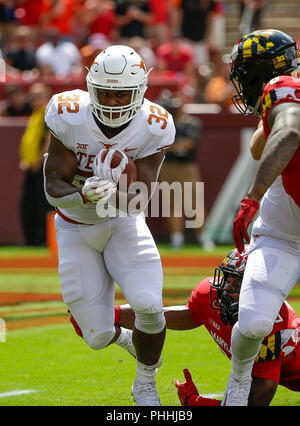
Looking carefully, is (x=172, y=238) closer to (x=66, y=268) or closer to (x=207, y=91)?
(x=207, y=91)

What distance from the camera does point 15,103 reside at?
38.6 feet

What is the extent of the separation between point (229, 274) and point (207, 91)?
30.5ft

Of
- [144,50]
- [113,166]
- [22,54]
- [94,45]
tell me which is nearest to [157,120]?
[113,166]

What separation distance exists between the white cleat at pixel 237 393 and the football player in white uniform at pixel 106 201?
51cm

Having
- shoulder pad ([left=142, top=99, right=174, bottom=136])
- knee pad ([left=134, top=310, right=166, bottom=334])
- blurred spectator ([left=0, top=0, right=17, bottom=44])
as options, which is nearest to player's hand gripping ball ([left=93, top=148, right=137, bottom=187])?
shoulder pad ([left=142, top=99, right=174, bottom=136])

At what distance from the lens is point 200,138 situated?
11.6 meters

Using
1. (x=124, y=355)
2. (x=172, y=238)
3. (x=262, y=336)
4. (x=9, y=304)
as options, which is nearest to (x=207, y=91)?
(x=172, y=238)

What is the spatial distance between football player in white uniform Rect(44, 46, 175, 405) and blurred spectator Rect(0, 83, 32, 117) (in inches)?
290

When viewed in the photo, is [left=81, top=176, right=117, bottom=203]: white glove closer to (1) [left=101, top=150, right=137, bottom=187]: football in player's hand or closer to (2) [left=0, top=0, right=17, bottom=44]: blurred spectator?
(1) [left=101, top=150, right=137, bottom=187]: football in player's hand

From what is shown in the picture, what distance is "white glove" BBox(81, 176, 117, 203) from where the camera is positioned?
397 cm

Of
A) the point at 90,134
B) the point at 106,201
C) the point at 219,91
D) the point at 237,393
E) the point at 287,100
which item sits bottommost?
the point at 219,91

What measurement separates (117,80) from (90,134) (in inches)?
12.6

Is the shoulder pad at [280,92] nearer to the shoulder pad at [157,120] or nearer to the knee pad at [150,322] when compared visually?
the shoulder pad at [157,120]

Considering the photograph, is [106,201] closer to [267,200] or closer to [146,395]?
[267,200]
